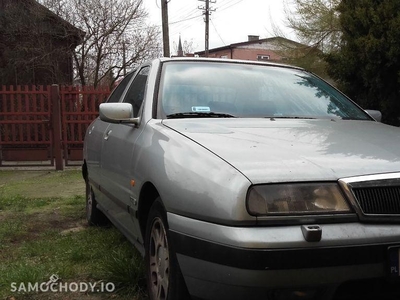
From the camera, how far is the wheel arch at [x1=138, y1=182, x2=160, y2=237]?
2.64 meters

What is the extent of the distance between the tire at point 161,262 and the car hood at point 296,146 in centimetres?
48

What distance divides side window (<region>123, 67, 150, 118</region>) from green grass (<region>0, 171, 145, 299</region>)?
1.13 metres

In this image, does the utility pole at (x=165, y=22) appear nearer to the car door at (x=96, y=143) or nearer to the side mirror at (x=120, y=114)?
the car door at (x=96, y=143)

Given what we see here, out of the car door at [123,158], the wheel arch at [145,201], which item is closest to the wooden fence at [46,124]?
the car door at [123,158]

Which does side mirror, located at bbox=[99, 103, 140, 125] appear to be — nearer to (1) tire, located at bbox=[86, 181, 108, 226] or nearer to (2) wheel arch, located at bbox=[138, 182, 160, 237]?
(2) wheel arch, located at bbox=[138, 182, 160, 237]

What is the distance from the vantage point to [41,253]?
3.92 metres

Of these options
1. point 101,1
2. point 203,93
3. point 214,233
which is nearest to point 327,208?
point 214,233

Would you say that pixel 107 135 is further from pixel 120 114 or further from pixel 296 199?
pixel 296 199

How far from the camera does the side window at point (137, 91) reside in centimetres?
347

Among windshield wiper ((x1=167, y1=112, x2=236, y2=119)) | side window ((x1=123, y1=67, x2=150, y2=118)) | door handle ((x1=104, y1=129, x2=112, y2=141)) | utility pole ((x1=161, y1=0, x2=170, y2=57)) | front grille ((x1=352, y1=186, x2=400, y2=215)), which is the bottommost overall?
front grille ((x1=352, y1=186, x2=400, y2=215))

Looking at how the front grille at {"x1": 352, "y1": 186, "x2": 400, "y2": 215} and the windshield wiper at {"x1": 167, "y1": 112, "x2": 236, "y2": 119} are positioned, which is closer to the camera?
the front grille at {"x1": 352, "y1": 186, "x2": 400, "y2": 215}

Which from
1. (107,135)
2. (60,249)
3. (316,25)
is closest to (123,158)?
(107,135)

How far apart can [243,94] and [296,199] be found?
1516 millimetres

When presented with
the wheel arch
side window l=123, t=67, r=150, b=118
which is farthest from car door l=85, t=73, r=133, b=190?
the wheel arch
